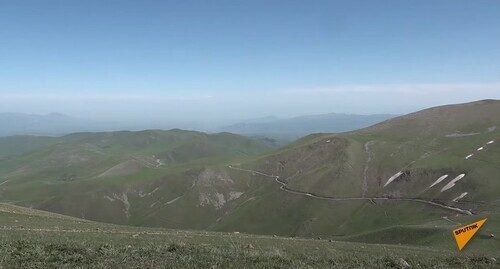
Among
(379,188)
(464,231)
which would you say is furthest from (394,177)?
(464,231)

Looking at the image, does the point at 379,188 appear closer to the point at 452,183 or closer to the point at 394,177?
the point at 394,177

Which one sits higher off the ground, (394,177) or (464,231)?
(464,231)

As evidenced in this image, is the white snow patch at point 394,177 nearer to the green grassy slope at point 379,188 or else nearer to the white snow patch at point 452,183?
the green grassy slope at point 379,188

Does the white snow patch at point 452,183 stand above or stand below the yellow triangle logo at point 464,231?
below

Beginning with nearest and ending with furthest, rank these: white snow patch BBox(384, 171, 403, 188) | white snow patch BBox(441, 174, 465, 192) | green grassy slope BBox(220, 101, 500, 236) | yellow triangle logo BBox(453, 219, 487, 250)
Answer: yellow triangle logo BBox(453, 219, 487, 250) → green grassy slope BBox(220, 101, 500, 236) → white snow patch BBox(441, 174, 465, 192) → white snow patch BBox(384, 171, 403, 188)

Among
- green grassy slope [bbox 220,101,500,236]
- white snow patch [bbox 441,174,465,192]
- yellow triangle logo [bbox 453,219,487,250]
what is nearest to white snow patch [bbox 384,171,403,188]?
green grassy slope [bbox 220,101,500,236]

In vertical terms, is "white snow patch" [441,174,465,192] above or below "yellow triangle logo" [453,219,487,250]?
below

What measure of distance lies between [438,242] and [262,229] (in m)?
110

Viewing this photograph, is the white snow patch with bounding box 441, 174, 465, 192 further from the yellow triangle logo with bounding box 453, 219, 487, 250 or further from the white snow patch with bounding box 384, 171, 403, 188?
the yellow triangle logo with bounding box 453, 219, 487, 250

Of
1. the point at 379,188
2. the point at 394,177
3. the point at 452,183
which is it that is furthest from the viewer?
the point at 394,177

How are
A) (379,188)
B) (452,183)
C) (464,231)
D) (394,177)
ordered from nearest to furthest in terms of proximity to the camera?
(464,231)
(452,183)
(379,188)
(394,177)

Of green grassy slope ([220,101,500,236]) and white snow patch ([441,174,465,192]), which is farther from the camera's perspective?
white snow patch ([441,174,465,192])

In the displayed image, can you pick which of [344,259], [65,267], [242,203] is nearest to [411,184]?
[242,203]

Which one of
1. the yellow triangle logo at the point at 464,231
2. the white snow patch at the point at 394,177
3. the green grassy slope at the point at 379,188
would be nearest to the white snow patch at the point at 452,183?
the green grassy slope at the point at 379,188
